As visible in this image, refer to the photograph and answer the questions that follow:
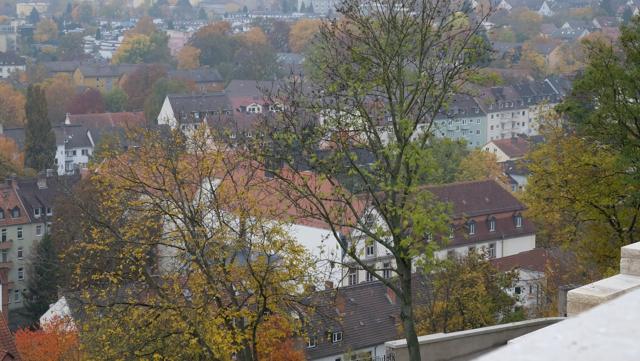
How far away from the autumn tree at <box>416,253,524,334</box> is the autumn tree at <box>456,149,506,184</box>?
30.2m

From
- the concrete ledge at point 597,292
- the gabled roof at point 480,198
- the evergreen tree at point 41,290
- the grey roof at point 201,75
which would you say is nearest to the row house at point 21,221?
the evergreen tree at point 41,290

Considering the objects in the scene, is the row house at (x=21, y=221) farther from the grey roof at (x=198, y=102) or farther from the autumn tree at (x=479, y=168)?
the grey roof at (x=198, y=102)

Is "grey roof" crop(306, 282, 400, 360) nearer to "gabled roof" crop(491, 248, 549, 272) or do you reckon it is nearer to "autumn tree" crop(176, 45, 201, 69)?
"gabled roof" crop(491, 248, 549, 272)

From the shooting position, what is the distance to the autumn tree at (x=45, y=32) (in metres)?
152

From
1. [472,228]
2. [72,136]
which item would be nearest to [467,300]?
[472,228]

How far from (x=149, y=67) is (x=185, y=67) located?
18141mm

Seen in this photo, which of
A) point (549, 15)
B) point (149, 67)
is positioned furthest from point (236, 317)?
point (549, 15)

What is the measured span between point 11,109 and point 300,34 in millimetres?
57349

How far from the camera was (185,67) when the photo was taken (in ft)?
379

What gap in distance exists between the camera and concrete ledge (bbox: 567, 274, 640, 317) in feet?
25.1

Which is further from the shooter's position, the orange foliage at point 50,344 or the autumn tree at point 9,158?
the autumn tree at point 9,158

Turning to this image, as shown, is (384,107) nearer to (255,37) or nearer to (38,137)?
(38,137)

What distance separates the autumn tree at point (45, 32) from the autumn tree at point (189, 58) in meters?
41.7

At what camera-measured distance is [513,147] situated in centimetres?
7000
